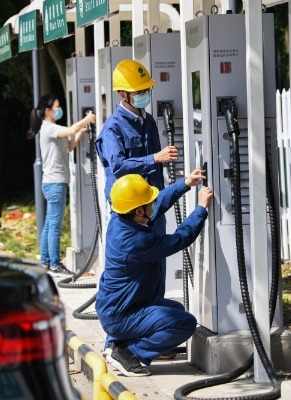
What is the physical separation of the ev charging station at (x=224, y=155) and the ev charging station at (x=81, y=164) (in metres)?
5.44

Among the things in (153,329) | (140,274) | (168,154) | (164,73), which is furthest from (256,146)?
(164,73)

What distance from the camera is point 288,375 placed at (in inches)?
321

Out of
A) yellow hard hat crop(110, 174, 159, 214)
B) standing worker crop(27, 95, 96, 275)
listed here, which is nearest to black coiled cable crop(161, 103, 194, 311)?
yellow hard hat crop(110, 174, 159, 214)

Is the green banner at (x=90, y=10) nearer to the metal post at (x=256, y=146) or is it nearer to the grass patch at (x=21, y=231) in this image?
the metal post at (x=256, y=146)

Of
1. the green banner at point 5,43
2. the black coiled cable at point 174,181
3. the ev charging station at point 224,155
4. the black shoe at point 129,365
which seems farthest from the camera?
the green banner at point 5,43

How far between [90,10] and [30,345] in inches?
236

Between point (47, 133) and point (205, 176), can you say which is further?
point (47, 133)

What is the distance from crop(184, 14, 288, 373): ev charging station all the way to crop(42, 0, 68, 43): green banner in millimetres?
3250

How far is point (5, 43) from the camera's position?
15883mm

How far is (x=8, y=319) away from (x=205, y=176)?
4.25 m

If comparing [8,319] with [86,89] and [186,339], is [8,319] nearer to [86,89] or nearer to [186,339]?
[186,339]

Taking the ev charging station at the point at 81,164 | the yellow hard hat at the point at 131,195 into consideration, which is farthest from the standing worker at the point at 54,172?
the yellow hard hat at the point at 131,195

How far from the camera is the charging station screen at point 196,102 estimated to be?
8.58 metres

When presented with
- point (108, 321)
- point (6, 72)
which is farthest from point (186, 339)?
point (6, 72)
